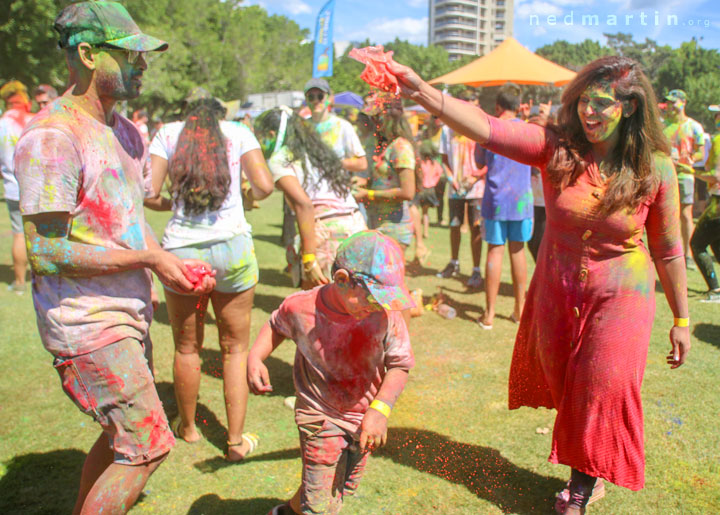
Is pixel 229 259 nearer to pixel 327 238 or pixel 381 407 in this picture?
pixel 327 238

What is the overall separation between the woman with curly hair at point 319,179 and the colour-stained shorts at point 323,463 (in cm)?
169

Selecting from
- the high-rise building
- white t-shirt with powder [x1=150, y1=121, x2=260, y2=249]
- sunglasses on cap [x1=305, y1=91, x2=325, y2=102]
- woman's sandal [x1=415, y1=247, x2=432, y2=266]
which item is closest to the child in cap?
white t-shirt with powder [x1=150, y1=121, x2=260, y2=249]

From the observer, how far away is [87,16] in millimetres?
2059

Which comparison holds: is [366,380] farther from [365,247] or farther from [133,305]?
[133,305]

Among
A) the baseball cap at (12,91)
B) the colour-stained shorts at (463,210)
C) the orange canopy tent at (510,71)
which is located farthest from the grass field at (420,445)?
the orange canopy tent at (510,71)

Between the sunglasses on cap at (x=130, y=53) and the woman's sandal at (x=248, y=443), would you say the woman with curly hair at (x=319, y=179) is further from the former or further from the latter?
the sunglasses on cap at (x=130, y=53)

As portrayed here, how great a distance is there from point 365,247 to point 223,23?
56.0m

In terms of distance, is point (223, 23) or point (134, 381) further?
point (223, 23)

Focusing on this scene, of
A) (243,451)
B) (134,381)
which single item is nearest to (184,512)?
(243,451)

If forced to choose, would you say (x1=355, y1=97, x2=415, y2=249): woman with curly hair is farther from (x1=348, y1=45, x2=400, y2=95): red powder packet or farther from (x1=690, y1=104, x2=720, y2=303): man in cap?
(x1=690, y1=104, x2=720, y2=303): man in cap

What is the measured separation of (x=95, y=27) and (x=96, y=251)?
A: 803mm

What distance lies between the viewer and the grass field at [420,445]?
307cm

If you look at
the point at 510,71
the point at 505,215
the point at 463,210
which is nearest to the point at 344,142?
the point at 505,215

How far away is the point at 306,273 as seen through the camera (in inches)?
155
